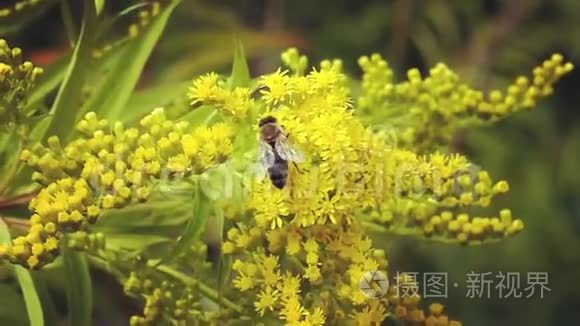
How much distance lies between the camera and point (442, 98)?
0.67 meters

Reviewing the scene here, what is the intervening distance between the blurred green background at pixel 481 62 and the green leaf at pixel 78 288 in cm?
39

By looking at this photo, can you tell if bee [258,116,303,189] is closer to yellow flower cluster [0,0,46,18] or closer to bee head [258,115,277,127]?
bee head [258,115,277,127]

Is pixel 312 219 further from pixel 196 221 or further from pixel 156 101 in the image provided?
pixel 156 101

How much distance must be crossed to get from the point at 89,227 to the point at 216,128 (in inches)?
3.4

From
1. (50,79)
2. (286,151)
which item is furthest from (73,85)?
(286,151)

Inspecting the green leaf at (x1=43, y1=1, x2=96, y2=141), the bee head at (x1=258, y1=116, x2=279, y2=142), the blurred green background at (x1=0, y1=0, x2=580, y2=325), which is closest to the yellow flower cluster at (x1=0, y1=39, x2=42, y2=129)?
the green leaf at (x1=43, y1=1, x2=96, y2=141)

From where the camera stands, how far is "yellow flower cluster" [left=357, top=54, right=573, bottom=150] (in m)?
0.67

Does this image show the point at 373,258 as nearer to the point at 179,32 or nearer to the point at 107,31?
the point at 107,31

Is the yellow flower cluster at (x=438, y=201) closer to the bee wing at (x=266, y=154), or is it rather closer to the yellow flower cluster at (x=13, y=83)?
the bee wing at (x=266, y=154)

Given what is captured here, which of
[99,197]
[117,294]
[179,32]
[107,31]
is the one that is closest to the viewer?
[99,197]

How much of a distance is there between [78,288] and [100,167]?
0.07 meters

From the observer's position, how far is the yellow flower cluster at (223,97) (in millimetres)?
572

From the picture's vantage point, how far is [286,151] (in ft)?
1.85

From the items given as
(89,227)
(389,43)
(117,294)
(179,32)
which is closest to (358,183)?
(89,227)
